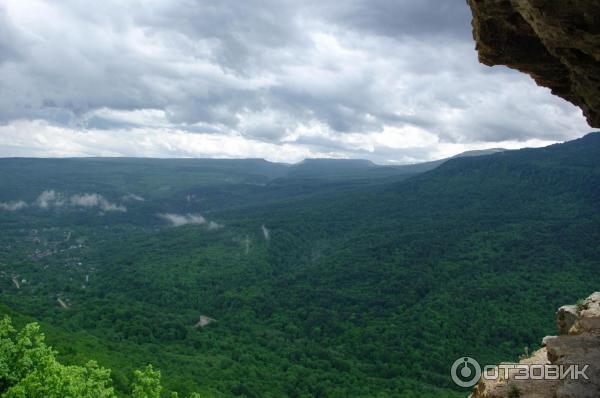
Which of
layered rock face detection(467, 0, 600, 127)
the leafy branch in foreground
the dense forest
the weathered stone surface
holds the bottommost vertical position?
the dense forest

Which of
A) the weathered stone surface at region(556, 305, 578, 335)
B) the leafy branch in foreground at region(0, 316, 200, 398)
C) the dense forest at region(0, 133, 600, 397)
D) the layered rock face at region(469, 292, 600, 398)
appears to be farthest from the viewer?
the dense forest at region(0, 133, 600, 397)

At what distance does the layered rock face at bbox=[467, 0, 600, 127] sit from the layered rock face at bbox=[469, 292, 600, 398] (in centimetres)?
855

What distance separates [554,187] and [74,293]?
204134 mm

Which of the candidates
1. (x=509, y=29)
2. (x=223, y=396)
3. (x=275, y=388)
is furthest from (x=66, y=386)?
(x=275, y=388)

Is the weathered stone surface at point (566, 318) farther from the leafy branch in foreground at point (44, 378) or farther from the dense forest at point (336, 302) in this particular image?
the dense forest at point (336, 302)

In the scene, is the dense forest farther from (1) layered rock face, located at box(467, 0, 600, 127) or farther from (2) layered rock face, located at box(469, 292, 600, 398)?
(1) layered rock face, located at box(467, 0, 600, 127)

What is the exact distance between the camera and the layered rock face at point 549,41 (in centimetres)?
1220

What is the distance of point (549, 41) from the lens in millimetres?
14219

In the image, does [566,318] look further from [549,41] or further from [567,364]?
[549,41]

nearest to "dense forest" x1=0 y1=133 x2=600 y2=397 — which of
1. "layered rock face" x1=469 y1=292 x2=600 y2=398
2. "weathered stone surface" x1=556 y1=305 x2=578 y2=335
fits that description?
"weathered stone surface" x1=556 y1=305 x2=578 y2=335

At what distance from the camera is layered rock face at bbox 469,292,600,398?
11406mm

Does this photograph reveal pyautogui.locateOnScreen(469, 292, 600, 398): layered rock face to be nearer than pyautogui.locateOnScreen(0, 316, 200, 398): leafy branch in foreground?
Yes

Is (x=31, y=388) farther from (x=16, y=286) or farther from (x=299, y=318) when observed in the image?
(x=16, y=286)

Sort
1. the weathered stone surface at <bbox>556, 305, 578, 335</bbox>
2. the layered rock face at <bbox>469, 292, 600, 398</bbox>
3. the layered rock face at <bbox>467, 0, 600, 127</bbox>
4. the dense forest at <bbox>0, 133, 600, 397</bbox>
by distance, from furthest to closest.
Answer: the dense forest at <bbox>0, 133, 600, 397</bbox>
the weathered stone surface at <bbox>556, 305, 578, 335</bbox>
the layered rock face at <bbox>467, 0, 600, 127</bbox>
the layered rock face at <bbox>469, 292, 600, 398</bbox>
